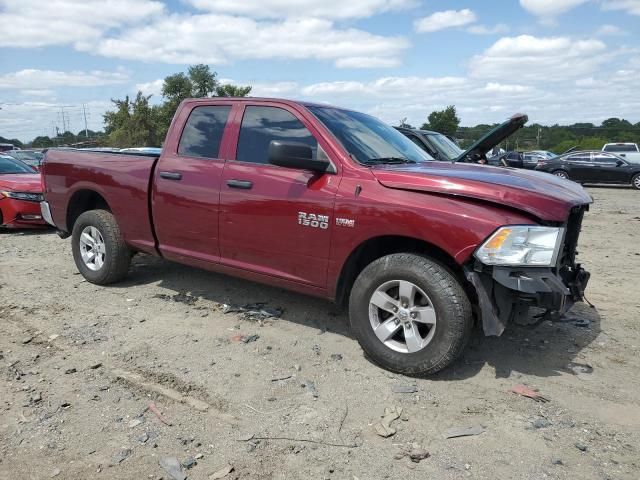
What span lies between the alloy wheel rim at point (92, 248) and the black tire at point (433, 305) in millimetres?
3234

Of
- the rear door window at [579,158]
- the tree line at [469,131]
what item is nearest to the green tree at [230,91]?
the tree line at [469,131]

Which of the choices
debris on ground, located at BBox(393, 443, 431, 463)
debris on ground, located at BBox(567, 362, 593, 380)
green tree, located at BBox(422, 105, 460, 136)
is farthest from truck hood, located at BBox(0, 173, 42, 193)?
green tree, located at BBox(422, 105, 460, 136)

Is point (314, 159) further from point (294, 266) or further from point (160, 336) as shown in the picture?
point (160, 336)

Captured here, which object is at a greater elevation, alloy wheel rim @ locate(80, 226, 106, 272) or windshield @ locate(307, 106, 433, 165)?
windshield @ locate(307, 106, 433, 165)

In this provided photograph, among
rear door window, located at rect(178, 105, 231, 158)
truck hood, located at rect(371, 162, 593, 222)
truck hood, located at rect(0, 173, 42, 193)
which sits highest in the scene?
rear door window, located at rect(178, 105, 231, 158)

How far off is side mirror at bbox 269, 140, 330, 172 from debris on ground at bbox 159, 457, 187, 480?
210 centimetres

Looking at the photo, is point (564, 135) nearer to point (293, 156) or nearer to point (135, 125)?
point (135, 125)

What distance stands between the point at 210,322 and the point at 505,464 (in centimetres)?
284

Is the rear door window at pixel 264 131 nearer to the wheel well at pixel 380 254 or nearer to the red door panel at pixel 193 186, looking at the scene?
the red door panel at pixel 193 186

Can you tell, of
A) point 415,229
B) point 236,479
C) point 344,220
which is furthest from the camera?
point 344,220

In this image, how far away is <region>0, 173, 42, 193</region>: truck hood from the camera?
927 centimetres

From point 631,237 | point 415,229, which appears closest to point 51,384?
point 415,229

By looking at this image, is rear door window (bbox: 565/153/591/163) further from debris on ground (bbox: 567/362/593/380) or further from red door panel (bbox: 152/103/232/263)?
red door panel (bbox: 152/103/232/263)

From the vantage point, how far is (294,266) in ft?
14.0
